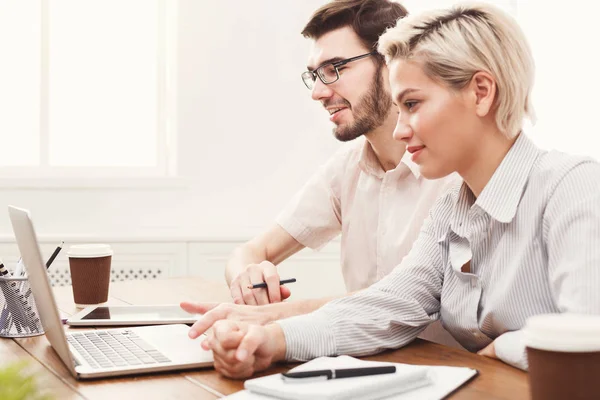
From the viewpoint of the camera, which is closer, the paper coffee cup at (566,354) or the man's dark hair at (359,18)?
the paper coffee cup at (566,354)

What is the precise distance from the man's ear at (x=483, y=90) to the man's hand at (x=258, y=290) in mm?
641

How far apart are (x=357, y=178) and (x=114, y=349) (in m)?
1.10

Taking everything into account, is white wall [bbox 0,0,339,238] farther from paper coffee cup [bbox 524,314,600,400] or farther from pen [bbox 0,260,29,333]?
paper coffee cup [bbox 524,314,600,400]

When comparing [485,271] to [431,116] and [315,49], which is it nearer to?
[431,116]

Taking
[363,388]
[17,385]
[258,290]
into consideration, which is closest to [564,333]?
[363,388]

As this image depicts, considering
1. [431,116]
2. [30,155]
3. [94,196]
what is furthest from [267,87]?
[431,116]

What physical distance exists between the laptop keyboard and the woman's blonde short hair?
28.3 inches

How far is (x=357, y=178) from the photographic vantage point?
7.16ft

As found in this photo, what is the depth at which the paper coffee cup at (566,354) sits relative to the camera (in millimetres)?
704

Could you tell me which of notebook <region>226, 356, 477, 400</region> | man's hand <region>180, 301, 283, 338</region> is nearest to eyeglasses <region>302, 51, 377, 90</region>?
man's hand <region>180, 301, 283, 338</region>

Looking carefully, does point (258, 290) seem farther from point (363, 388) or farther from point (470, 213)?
point (363, 388)

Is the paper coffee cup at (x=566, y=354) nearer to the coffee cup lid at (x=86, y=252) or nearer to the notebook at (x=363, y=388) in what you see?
the notebook at (x=363, y=388)

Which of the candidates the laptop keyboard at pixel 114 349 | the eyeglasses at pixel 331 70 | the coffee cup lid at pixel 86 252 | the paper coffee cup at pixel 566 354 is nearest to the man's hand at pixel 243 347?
the laptop keyboard at pixel 114 349

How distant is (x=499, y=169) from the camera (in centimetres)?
131
